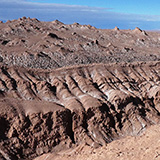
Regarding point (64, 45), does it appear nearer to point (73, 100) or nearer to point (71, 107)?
point (73, 100)

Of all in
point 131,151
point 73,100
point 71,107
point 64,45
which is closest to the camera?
point 131,151

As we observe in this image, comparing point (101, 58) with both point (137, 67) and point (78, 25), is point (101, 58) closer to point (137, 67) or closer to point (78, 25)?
point (137, 67)

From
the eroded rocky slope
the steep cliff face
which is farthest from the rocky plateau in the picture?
the eroded rocky slope

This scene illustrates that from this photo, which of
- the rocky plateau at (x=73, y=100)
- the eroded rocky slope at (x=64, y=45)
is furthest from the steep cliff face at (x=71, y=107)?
the eroded rocky slope at (x=64, y=45)

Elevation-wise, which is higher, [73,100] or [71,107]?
[73,100]

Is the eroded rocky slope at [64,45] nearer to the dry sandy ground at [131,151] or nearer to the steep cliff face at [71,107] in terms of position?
the steep cliff face at [71,107]

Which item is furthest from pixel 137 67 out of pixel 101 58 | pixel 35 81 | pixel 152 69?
pixel 35 81

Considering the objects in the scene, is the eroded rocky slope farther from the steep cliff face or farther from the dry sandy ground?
the dry sandy ground

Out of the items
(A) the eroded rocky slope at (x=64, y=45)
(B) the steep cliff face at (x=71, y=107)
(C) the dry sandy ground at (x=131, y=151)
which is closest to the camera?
(C) the dry sandy ground at (x=131, y=151)

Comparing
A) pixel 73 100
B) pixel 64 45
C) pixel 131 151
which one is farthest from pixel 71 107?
pixel 64 45
